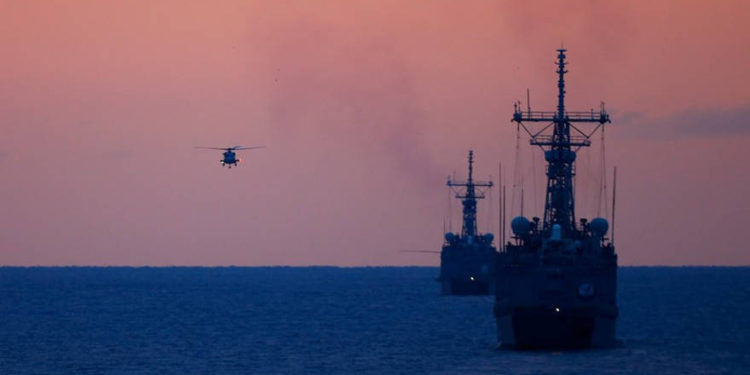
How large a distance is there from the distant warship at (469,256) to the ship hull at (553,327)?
292 feet

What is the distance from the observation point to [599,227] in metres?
85.9

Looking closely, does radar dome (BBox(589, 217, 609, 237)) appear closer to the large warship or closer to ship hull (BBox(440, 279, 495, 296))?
the large warship

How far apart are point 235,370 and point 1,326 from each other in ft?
179

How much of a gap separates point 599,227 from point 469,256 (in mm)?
84739

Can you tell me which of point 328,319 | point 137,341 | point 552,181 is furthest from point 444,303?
point 552,181

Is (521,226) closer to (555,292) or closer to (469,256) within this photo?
(555,292)

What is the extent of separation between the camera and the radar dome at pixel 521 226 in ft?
281

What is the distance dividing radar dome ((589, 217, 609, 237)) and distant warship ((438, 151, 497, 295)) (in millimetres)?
82601

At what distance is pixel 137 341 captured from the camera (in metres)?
104

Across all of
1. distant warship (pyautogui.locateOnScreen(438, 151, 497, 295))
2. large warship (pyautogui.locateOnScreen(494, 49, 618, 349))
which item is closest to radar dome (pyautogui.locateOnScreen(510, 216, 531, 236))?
large warship (pyautogui.locateOnScreen(494, 49, 618, 349))

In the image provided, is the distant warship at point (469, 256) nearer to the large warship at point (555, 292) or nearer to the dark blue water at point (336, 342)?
the dark blue water at point (336, 342)

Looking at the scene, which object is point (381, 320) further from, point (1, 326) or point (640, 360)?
point (640, 360)

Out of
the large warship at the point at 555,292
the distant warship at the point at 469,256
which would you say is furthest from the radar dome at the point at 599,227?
the distant warship at the point at 469,256

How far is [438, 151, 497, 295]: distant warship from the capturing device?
170m
